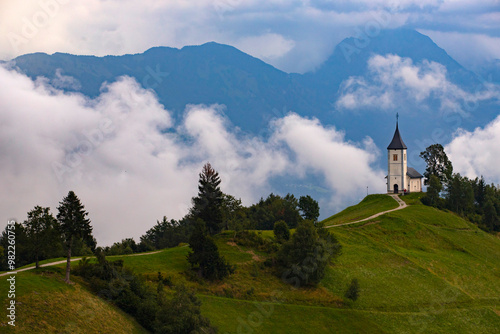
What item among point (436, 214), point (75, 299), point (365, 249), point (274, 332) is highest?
point (436, 214)

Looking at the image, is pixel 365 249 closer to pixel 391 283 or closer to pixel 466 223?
pixel 391 283

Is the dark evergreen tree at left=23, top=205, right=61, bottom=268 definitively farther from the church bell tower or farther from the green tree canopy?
the church bell tower

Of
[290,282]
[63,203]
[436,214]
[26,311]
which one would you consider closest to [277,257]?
[290,282]

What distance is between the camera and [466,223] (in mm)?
118312

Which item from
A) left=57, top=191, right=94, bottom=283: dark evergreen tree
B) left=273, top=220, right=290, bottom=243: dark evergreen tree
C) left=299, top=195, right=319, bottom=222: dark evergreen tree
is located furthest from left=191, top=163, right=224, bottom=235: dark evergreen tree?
left=299, top=195, right=319, bottom=222: dark evergreen tree

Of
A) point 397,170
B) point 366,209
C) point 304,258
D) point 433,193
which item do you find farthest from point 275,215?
point 304,258

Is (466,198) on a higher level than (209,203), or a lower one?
higher

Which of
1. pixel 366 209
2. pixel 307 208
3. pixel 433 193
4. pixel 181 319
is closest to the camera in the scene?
pixel 181 319

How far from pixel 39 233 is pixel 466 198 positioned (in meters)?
101

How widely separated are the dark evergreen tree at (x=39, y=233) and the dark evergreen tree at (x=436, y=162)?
347ft

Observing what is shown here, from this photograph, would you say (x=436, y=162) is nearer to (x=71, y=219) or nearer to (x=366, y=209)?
(x=366, y=209)

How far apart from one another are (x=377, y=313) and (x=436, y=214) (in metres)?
55.0

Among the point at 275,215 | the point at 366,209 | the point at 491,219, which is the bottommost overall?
the point at 275,215

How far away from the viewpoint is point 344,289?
73375mm
